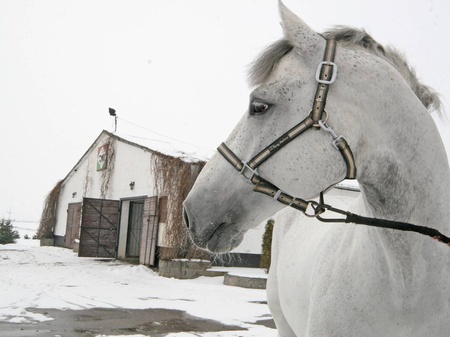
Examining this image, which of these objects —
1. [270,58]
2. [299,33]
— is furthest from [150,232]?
[299,33]

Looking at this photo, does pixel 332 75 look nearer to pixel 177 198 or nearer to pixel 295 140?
pixel 295 140

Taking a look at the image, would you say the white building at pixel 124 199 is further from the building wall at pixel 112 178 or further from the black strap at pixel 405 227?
the black strap at pixel 405 227

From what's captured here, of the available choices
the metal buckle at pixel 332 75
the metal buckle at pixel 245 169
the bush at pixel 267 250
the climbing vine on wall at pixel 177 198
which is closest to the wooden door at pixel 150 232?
the climbing vine on wall at pixel 177 198

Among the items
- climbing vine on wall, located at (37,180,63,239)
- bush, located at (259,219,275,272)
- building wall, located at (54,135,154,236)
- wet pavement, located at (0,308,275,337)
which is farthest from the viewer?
climbing vine on wall, located at (37,180,63,239)

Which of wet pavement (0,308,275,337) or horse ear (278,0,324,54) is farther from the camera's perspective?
wet pavement (0,308,275,337)

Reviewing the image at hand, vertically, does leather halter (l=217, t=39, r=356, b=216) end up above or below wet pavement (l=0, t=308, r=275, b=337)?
above

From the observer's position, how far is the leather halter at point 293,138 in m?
1.69

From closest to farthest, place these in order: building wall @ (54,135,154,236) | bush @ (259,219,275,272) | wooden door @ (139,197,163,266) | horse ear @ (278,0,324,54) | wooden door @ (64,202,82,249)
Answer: horse ear @ (278,0,324,54), bush @ (259,219,275,272), wooden door @ (139,197,163,266), building wall @ (54,135,154,236), wooden door @ (64,202,82,249)

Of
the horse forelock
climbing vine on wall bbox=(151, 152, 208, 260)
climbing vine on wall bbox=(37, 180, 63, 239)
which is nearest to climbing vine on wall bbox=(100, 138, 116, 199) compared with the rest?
climbing vine on wall bbox=(151, 152, 208, 260)

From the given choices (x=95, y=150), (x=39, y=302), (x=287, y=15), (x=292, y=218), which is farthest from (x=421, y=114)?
(x=95, y=150)

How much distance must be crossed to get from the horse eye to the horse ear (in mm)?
285

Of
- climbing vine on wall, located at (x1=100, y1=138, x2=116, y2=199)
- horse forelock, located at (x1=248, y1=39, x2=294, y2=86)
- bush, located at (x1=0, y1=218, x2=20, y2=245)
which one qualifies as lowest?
bush, located at (x1=0, y1=218, x2=20, y2=245)

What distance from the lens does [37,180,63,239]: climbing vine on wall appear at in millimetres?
24875

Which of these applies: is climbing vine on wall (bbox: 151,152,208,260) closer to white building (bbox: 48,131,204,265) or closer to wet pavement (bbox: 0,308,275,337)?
white building (bbox: 48,131,204,265)
